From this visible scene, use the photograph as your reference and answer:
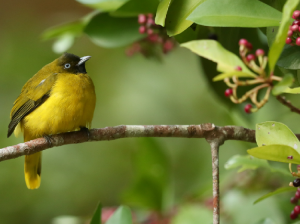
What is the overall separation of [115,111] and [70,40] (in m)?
1.59

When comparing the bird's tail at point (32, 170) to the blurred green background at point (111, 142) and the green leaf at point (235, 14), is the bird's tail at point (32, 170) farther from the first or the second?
the green leaf at point (235, 14)

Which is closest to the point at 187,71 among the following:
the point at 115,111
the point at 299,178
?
the point at 115,111

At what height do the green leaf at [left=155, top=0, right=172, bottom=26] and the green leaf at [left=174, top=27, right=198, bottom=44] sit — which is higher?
the green leaf at [left=174, top=27, right=198, bottom=44]

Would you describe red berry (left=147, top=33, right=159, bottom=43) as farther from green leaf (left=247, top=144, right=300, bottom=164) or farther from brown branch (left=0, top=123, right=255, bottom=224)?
green leaf (left=247, top=144, right=300, bottom=164)

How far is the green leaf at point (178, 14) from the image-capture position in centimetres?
117

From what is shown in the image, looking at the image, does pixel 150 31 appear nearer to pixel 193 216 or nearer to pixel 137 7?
pixel 137 7

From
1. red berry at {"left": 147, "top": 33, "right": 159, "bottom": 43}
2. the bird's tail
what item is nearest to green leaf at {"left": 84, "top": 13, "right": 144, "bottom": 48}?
red berry at {"left": 147, "top": 33, "right": 159, "bottom": 43}

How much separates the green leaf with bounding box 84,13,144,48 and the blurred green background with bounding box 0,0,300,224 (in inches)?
Result: 29.6

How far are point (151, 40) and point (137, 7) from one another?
1.20 feet

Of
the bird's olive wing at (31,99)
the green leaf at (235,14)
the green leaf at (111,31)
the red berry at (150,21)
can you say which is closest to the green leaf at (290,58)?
the green leaf at (235,14)

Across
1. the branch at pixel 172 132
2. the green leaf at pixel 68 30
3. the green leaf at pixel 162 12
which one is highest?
the green leaf at pixel 68 30

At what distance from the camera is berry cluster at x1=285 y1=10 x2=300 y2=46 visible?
1.04m

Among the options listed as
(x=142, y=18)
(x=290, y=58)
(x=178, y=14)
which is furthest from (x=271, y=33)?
(x=142, y=18)

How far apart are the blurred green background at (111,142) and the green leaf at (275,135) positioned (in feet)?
3.70
